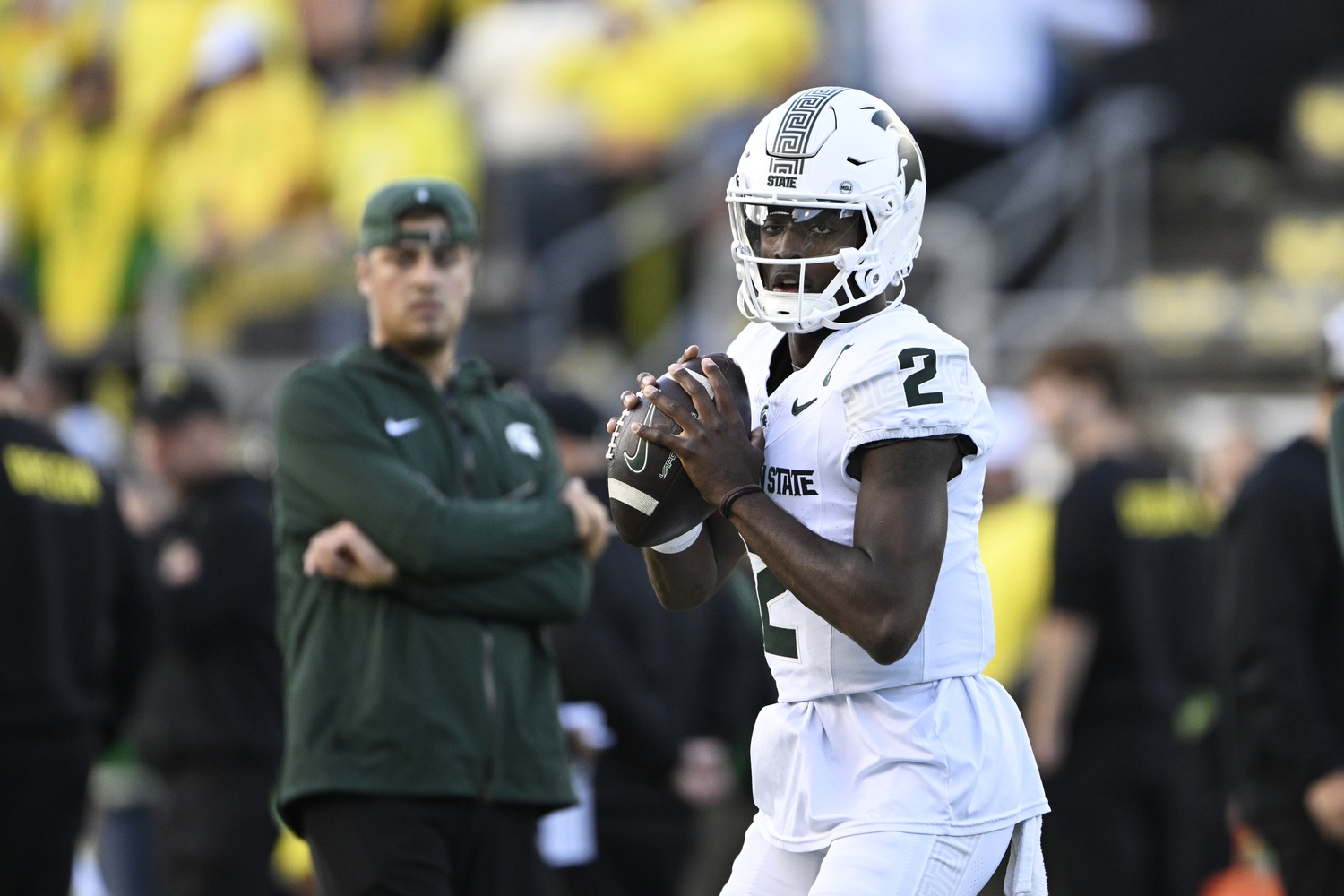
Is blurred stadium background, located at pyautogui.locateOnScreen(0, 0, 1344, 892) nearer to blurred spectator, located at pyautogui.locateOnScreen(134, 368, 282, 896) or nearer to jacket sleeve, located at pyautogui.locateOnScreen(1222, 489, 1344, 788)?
blurred spectator, located at pyautogui.locateOnScreen(134, 368, 282, 896)

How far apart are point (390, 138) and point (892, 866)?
1326cm

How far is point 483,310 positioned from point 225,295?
2551mm

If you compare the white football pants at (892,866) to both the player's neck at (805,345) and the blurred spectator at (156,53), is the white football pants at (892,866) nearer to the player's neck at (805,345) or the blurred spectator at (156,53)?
the player's neck at (805,345)

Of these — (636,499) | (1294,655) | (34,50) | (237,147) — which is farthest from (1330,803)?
(34,50)

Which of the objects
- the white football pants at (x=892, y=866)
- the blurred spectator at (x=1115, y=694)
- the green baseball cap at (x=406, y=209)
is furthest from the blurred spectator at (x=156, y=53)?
the white football pants at (x=892, y=866)

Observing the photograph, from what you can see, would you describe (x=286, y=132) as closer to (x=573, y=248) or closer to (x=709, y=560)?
(x=573, y=248)

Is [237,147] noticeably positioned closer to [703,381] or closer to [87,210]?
[87,210]

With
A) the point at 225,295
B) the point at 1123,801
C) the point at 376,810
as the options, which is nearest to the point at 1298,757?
the point at 1123,801

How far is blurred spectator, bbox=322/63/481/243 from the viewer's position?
15.2 meters

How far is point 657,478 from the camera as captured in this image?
3131 mm

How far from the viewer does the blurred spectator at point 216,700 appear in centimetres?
608

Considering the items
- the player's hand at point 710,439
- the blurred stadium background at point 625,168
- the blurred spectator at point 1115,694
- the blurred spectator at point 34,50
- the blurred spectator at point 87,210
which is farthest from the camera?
the blurred spectator at point 34,50

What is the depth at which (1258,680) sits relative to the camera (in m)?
4.93

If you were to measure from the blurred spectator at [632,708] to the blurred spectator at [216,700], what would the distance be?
105cm
